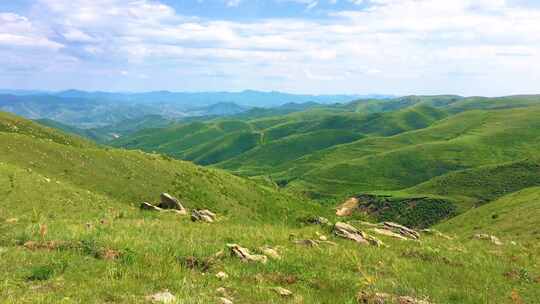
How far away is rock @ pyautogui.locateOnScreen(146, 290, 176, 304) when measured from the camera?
389 inches

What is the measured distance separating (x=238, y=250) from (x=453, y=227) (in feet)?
189

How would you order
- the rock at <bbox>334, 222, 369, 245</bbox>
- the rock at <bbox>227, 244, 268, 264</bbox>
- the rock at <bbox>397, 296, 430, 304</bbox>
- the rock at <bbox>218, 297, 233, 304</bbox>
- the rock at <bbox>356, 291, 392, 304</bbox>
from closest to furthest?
the rock at <bbox>218, 297, 233, 304</bbox> → the rock at <bbox>356, 291, 392, 304</bbox> → the rock at <bbox>397, 296, 430, 304</bbox> → the rock at <bbox>227, 244, 268, 264</bbox> → the rock at <bbox>334, 222, 369, 245</bbox>

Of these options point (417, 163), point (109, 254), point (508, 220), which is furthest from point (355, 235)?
point (417, 163)

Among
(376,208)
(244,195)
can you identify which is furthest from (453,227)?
(376,208)

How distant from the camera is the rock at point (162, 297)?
9875 millimetres

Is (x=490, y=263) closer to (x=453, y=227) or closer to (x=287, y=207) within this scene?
(x=287, y=207)

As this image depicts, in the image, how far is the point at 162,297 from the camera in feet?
33.6

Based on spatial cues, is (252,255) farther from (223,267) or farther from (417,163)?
(417,163)

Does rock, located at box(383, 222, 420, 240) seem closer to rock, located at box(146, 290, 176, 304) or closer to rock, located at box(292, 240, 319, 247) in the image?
rock, located at box(292, 240, 319, 247)

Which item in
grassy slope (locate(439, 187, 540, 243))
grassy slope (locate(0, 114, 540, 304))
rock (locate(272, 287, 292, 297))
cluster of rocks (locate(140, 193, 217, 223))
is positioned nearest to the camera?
grassy slope (locate(0, 114, 540, 304))

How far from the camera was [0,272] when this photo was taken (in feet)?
36.7

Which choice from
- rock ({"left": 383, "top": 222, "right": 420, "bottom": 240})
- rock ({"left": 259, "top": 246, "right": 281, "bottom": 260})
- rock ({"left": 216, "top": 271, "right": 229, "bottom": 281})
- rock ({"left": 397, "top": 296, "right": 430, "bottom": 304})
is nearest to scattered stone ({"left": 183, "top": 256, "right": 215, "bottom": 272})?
rock ({"left": 216, "top": 271, "right": 229, "bottom": 281})

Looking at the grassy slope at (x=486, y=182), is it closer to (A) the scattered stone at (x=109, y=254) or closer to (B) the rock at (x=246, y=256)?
(B) the rock at (x=246, y=256)

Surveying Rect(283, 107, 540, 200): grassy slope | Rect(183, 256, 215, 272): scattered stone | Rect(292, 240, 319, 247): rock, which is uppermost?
Rect(183, 256, 215, 272): scattered stone
